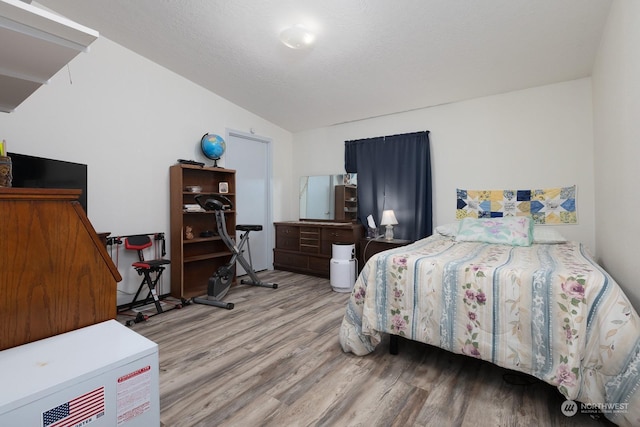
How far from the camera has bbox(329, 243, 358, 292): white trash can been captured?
3.75 meters

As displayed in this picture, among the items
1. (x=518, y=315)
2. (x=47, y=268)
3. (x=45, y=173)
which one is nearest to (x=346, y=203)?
(x=518, y=315)

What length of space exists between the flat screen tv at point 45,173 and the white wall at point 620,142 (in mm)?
3685

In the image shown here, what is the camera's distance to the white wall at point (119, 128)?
2711 mm

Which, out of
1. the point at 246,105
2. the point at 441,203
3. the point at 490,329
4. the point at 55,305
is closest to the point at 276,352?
the point at 490,329

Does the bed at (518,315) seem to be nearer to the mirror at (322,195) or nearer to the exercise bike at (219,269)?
the exercise bike at (219,269)

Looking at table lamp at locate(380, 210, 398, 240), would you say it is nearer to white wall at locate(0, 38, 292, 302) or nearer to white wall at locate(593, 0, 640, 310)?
white wall at locate(593, 0, 640, 310)

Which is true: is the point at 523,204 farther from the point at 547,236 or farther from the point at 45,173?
the point at 45,173

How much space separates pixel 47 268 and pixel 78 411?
40 centimetres

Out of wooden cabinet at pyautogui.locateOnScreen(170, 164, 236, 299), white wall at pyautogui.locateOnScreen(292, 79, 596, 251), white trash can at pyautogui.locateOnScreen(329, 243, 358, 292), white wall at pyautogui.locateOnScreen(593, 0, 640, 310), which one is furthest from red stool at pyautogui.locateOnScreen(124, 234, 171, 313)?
white wall at pyautogui.locateOnScreen(593, 0, 640, 310)

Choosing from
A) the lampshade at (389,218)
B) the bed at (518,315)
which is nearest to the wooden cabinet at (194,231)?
the lampshade at (389,218)

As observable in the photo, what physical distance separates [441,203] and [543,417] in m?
2.64

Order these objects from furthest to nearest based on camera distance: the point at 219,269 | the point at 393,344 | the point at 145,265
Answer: the point at 219,269
the point at 145,265
the point at 393,344

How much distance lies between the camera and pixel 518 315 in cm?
162

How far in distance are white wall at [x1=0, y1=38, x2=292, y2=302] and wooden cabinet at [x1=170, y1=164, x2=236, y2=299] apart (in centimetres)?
19
